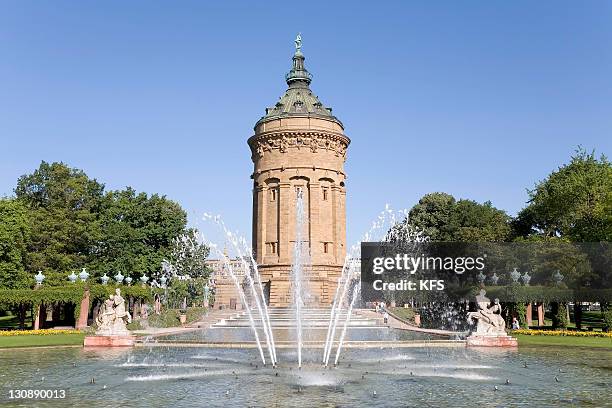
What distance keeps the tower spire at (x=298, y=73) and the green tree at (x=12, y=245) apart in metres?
31.6

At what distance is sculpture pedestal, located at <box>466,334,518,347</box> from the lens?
25.7 metres

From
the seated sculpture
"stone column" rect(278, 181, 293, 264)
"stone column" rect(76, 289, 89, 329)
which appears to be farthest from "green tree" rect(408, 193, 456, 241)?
the seated sculpture

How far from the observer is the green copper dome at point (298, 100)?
60.3 m

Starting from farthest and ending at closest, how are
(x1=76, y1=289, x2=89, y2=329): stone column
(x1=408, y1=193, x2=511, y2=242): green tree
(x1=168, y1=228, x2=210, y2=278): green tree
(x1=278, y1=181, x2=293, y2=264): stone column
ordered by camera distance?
1. (x1=168, y1=228, x2=210, y2=278): green tree
2. (x1=408, y1=193, x2=511, y2=242): green tree
3. (x1=278, y1=181, x2=293, y2=264): stone column
4. (x1=76, y1=289, x2=89, y2=329): stone column

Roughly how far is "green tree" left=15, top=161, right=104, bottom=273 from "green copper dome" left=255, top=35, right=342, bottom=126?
20144mm

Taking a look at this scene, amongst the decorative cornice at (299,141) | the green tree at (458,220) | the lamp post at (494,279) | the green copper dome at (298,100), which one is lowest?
the lamp post at (494,279)

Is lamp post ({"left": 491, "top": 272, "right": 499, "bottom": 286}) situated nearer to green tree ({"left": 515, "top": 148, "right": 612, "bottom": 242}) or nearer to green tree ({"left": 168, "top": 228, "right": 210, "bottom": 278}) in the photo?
green tree ({"left": 515, "top": 148, "right": 612, "bottom": 242})

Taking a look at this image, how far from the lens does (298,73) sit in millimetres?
65500

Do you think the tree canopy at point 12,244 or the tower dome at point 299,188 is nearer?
the tree canopy at point 12,244

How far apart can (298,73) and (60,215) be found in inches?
1179

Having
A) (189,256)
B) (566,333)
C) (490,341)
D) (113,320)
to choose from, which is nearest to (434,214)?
(189,256)

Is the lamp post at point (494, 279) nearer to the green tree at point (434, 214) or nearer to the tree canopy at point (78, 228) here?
the green tree at point (434, 214)

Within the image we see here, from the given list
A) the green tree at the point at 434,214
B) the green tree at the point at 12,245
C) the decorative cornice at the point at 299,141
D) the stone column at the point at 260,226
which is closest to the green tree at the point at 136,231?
the green tree at the point at 12,245

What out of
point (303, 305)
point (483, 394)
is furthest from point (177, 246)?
point (483, 394)
